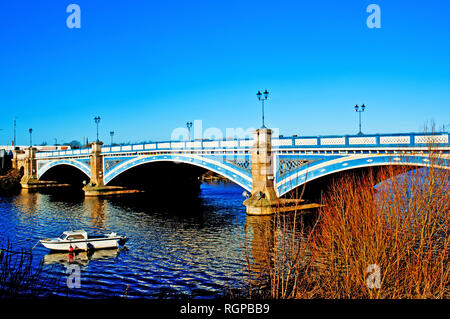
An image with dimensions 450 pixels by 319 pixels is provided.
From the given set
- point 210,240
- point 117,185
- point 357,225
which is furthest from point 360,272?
point 117,185

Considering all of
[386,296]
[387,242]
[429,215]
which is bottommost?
[386,296]

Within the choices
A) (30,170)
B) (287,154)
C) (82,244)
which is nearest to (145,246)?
(82,244)

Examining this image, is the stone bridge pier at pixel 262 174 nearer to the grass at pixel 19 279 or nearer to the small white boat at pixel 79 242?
the small white boat at pixel 79 242

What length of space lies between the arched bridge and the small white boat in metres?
11.5

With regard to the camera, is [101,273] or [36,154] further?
[36,154]

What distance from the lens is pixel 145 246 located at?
24.1 meters

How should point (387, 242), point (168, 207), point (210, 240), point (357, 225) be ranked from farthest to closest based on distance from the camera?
point (168, 207), point (210, 240), point (357, 225), point (387, 242)

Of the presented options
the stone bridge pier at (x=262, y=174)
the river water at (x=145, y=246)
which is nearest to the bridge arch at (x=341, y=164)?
the stone bridge pier at (x=262, y=174)

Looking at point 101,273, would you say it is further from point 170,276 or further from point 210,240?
point 210,240

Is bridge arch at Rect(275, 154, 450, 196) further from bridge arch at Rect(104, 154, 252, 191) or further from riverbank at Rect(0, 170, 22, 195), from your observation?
riverbank at Rect(0, 170, 22, 195)

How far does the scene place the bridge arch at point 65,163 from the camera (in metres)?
59.6

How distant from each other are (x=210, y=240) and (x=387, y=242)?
50.2 feet

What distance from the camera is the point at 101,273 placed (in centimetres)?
1895

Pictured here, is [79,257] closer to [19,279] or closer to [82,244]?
[82,244]
